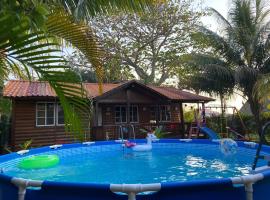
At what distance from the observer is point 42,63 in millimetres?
2406

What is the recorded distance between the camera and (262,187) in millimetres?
4066

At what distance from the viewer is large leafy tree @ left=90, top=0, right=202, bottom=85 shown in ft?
88.5

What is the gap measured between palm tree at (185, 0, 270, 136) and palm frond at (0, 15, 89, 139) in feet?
51.9

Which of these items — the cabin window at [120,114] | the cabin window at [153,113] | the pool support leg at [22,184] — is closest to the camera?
the pool support leg at [22,184]

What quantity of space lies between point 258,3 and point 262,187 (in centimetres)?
1762

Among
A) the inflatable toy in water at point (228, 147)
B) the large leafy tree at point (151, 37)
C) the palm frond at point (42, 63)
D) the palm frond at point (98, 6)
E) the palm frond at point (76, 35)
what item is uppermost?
the large leafy tree at point (151, 37)

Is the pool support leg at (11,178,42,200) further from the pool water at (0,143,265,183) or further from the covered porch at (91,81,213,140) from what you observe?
the covered porch at (91,81,213,140)

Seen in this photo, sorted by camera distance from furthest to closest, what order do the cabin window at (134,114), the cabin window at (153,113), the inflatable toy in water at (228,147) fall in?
the cabin window at (153,113) → the cabin window at (134,114) → the inflatable toy in water at (228,147)

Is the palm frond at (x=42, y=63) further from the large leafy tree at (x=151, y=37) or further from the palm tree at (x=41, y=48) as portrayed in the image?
the large leafy tree at (x=151, y=37)

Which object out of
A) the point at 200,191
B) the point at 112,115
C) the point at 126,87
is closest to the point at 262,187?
the point at 200,191

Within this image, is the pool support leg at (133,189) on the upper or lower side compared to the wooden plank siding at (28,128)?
lower

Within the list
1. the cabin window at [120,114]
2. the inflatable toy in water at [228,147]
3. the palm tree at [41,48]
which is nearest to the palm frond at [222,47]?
the cabin window at [120,114]

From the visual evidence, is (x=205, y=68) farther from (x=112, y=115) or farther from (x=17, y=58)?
(x=17, y=58)

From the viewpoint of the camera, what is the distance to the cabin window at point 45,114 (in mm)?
17531
